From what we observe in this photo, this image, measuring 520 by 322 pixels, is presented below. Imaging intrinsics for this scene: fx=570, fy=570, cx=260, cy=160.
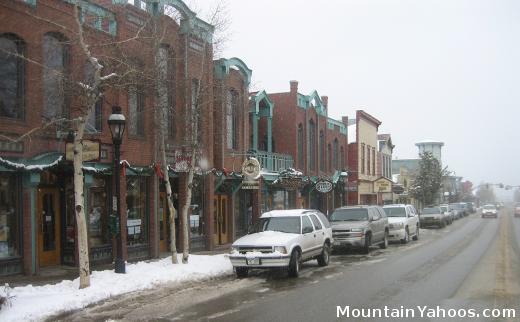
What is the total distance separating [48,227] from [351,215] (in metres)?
11.4

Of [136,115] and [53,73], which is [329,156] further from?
[53,73]

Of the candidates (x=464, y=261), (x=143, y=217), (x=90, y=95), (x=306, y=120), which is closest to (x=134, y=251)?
(x=143, y=217)

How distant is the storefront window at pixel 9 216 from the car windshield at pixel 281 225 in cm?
639

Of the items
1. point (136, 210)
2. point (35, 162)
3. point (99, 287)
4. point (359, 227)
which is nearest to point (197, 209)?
point (136, 210)

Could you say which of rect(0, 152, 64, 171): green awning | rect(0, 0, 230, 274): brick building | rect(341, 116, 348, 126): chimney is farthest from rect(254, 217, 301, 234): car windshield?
rect(341, 116, 348, 126): chimney

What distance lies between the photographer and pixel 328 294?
11836 millimetres

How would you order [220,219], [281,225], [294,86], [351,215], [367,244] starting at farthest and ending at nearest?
[294,86] < [220,219] < [351,215] < [367,244] < [281,225]

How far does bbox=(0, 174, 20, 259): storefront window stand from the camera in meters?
14.7

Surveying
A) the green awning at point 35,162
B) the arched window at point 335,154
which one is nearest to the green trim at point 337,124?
the arched window at point 335,154

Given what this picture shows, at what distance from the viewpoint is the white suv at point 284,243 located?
46.7 ft

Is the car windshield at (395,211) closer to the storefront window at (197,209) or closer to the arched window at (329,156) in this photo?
the storefront window at (197,209)

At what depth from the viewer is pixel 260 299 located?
37.6 ft

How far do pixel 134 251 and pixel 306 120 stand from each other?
729 inches

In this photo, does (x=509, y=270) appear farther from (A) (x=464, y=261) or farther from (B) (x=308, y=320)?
(B) (x=308, y=320)
